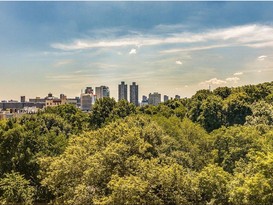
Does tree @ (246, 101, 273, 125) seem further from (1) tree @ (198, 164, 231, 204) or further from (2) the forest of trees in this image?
(1) tree @ (198, 164, 231, 204)

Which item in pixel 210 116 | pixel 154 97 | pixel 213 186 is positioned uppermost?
pixel 154 97

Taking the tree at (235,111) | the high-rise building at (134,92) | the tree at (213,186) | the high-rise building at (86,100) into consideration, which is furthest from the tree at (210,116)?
the high-rise building at (86,100)

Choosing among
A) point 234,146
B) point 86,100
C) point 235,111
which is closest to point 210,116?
point 235,111

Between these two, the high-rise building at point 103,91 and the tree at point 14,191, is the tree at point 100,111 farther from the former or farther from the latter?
the high-rise building at point 103,91

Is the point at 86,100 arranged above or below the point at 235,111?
above

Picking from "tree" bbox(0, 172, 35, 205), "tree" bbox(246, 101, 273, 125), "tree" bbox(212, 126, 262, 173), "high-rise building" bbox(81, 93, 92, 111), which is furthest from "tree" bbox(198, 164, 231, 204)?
"high-rise building" bbox(81, 93, 92, 111)

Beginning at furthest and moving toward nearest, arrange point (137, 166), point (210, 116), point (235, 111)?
point (235, 111) → point (210, 116) → point (137, 166)

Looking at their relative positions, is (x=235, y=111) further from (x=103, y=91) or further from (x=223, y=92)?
(x=103, y=91)

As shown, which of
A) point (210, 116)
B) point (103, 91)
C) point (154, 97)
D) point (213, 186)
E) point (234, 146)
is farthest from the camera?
point (103, 91)

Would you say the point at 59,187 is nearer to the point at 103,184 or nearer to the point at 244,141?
the point at 103,184

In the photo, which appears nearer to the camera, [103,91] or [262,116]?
[262,116]
